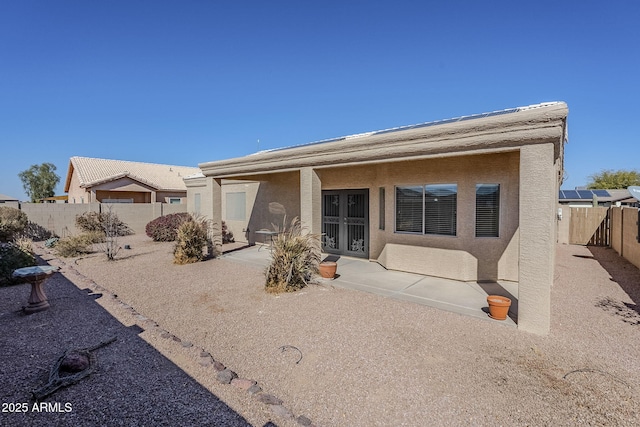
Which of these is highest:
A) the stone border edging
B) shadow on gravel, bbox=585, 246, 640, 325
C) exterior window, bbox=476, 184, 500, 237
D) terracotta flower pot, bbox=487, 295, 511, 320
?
exterior window, bbox=476, 184, 500, 237

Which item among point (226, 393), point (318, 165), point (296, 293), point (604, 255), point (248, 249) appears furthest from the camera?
point (248, 249)

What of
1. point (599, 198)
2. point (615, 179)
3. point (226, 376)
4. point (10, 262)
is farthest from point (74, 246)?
point (615, 179)

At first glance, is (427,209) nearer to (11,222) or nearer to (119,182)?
(11,222)

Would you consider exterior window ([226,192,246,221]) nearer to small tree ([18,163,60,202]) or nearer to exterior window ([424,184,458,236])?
exterior window ([424,184,458,236])

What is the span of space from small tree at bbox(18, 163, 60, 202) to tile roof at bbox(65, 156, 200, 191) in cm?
1954

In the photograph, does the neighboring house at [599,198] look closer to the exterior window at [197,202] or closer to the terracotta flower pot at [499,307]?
the terracotta flower pot at [499,307]

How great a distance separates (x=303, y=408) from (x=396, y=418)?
0.95m

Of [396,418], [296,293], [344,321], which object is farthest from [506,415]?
[296,293]

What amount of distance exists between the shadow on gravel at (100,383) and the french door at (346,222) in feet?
23.1

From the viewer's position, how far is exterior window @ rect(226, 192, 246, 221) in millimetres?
14773

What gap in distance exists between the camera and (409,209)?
8578 mm

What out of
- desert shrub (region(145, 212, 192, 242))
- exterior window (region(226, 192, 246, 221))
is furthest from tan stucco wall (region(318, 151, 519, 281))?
desert shrub (region(145, 212, 192, 242))

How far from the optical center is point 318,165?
8.33 meters

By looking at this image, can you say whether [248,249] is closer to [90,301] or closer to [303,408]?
[90,301]
